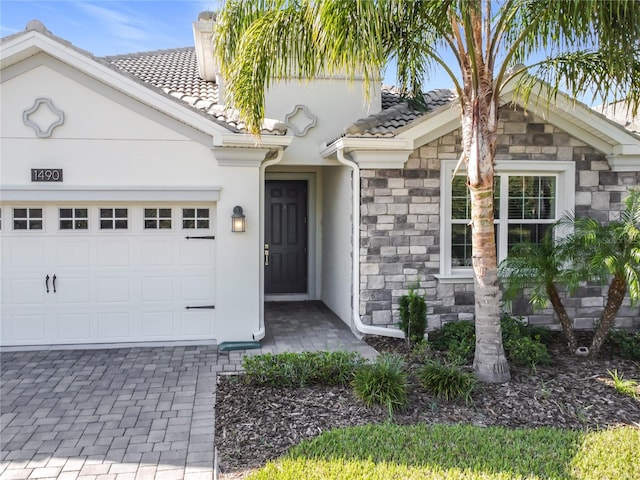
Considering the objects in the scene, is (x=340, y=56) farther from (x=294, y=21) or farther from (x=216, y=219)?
(x=216, y=219)

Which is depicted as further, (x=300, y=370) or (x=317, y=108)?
(x=317, y=108)

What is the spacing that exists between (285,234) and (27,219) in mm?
5597

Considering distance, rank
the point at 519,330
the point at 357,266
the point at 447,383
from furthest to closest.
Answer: the point at 357,266 → the point at 519,330 → the point at 447,383

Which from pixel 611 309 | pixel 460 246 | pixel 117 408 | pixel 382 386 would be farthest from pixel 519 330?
pixel 117 408

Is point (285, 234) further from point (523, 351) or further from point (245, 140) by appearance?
point (523, 351)

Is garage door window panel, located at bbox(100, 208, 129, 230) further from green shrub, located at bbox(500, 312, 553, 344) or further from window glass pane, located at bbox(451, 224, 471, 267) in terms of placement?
green shrub, located at bbox(500, 312, 553, 344)

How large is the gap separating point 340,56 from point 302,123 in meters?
4.34

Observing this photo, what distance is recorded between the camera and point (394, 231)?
8984 millimetres

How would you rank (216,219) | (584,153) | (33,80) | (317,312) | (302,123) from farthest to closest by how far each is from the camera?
(317,312), (302,123), (584,153), (216,219), (33,80)

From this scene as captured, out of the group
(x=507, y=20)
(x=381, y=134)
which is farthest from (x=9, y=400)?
(x=507, y=20)

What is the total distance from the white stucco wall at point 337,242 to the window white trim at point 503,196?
1.64 metres

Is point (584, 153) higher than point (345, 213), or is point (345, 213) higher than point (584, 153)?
point (584, 153)

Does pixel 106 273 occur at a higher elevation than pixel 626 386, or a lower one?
higher

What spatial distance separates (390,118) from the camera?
937 centimetres
